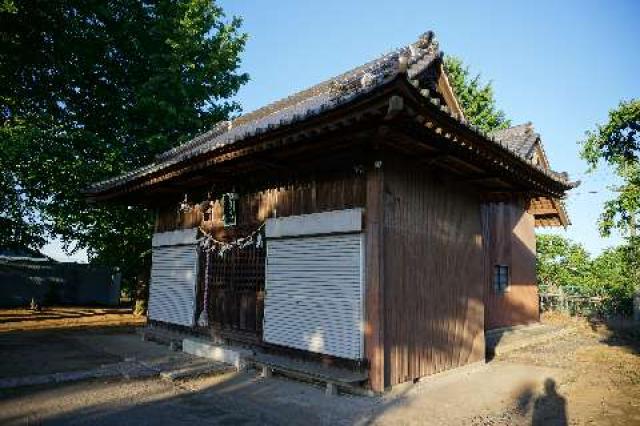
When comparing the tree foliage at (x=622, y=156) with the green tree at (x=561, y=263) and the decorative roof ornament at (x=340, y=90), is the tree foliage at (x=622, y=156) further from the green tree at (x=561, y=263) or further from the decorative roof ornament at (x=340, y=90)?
the green tree at (x=561, y=263)

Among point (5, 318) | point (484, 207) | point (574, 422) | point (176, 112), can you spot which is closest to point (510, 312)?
point (484, 207)

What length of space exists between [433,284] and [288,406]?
11.8ft

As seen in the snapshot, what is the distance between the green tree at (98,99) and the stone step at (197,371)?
29.6 feet

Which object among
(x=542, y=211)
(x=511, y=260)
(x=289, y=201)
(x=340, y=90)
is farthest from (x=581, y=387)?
(x=542, y=211)

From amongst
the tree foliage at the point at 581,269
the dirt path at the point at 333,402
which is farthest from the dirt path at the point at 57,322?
the tree foliage at the point at 581,269

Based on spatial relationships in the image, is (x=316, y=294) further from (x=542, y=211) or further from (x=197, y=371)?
(x=542, y=211)

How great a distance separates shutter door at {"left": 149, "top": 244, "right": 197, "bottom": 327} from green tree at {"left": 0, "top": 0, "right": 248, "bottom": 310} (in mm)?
4432

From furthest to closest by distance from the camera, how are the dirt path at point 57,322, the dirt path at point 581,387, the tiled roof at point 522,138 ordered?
the tiled roof at point 522,138 → the dirt path at point 57,322 → the dirt path at point 581,387

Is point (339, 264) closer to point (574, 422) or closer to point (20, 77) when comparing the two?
point (574, 422)

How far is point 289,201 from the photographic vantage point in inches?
333

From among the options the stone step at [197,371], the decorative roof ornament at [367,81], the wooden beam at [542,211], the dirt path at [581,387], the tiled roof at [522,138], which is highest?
the tiled roof at [522,138]

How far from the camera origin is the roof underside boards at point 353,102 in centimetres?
541

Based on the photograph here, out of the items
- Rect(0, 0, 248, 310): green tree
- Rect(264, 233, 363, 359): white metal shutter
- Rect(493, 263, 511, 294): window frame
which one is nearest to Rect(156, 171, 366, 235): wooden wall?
Rect(264, 233, 363, 359): white metal shutter

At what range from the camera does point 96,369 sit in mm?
7840
